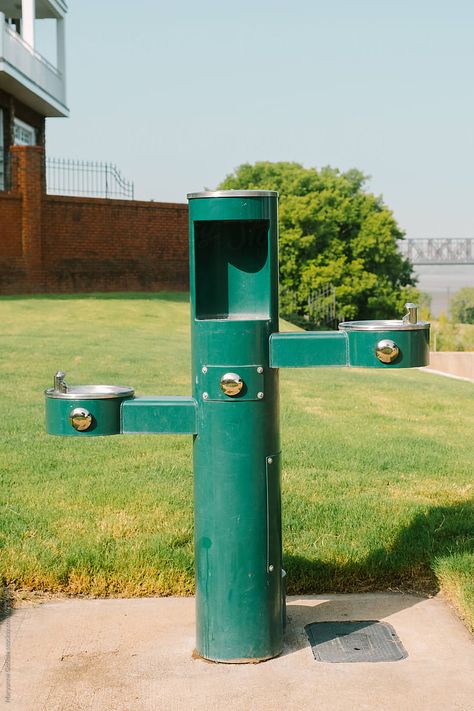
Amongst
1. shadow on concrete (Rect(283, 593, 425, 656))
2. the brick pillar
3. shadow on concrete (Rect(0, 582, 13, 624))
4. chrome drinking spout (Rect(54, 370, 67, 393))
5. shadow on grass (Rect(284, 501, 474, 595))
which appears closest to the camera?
chrome drinking spout (Rect(54, 370, 67, 393))

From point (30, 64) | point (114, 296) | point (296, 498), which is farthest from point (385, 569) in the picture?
point (30, 64)

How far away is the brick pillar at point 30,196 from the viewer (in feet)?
76.9

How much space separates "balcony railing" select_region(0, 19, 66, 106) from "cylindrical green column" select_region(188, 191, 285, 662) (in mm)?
20479

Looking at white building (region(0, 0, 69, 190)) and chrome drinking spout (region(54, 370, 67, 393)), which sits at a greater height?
white building (region(0, 0, 69, 190))

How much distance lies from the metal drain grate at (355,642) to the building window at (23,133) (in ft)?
75.5

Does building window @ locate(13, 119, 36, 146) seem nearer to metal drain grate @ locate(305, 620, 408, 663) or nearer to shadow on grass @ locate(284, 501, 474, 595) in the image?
shadow on grass @ locate(284, 501, 474, 595)

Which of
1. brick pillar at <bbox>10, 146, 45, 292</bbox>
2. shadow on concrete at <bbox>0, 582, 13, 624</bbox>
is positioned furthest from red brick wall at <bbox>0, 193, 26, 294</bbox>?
shadow on concrete at <bbox>0, 582, 13, 624</bbox>

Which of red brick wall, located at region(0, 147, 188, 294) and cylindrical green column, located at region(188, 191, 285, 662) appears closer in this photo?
cylindrical green column, located at region(188, 191, 285, 662)

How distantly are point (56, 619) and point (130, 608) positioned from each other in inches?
12.1

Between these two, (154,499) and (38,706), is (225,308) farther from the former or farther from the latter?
(154,499)

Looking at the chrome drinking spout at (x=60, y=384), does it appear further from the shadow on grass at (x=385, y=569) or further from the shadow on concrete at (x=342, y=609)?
→ the shadow on grass at (x=385, y=569)

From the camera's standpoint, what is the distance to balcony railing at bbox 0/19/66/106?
73.5ft

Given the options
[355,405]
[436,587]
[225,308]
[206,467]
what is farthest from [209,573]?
[355,405]

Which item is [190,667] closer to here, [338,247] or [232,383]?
[232,383]
